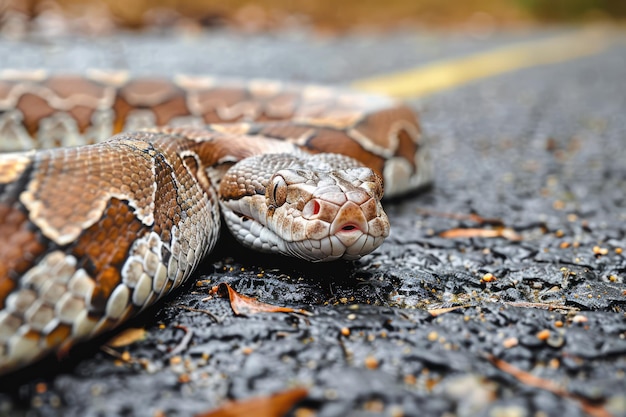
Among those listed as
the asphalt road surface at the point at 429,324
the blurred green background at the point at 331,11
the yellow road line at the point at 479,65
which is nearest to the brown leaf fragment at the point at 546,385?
the asphalt road surface at the point at 429,324

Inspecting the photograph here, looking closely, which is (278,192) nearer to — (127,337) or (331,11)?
(127,337)

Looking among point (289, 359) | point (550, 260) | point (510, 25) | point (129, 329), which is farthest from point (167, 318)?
point (510, 25)

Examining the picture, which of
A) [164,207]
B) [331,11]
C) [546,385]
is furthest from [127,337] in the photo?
[331,11]

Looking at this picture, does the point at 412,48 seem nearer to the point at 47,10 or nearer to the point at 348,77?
the point at 348,77

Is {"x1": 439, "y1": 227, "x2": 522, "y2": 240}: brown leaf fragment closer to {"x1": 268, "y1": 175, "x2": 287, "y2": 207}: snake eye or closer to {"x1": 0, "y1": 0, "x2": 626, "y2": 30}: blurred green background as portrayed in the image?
{"x1": 268, "y1": 175, "x2": 287, "y2": 207}: snake eye

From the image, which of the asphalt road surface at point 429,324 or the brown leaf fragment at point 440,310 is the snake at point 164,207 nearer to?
the asphalt road surface at point 429,324
